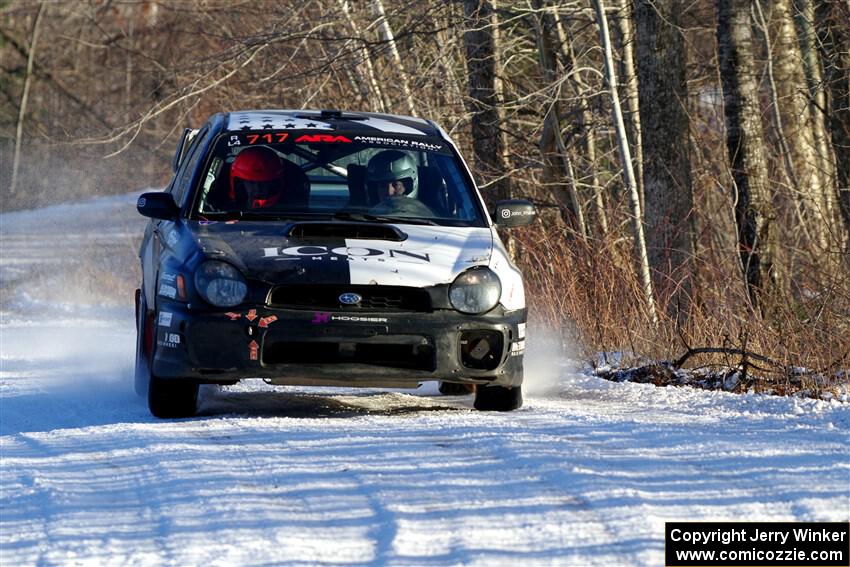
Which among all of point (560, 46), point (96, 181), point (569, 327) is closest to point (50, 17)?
point (96, 181)

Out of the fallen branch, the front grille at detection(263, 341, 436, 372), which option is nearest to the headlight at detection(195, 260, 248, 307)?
the front grille at detection(263, 341, 436, 372)

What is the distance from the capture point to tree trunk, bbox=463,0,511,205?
16.0 metres

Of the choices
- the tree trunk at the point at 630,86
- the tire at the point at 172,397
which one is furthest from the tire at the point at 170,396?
the tree trunk at the point at 630,86

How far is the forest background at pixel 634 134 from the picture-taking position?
10.9 m

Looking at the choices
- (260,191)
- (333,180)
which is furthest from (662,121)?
(260,191)

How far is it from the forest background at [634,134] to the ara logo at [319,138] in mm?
2632

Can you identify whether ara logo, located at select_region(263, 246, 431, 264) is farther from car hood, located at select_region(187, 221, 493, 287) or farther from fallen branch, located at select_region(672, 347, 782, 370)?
fallen branch, located at select_region(672, 347, 782, 370)

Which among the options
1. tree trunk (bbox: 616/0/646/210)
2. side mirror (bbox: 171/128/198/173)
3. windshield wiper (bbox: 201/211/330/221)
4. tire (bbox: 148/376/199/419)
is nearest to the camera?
tire (bbox: 148/376/199/419)

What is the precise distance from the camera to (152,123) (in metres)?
43.7

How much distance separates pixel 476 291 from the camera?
24.4 ft

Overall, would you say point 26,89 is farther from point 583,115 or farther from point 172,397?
point 172,397

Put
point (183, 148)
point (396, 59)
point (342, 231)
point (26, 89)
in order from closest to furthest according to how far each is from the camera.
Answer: point (342, 231) → point (183, 148) → point (396, 59) → point (26, 89)

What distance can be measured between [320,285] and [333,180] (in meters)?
1.33

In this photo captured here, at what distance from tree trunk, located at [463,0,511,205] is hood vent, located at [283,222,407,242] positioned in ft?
25.9
